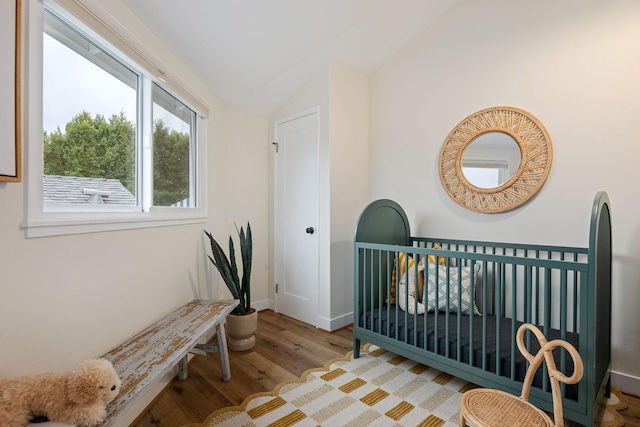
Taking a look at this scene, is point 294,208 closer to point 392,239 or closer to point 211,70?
point 392,239

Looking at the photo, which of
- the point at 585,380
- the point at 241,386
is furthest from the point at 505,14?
the point at 241,386

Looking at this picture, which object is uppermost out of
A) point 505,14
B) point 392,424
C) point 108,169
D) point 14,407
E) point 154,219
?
point 505,14

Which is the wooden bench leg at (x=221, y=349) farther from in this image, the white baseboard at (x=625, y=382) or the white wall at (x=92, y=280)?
the white baseboard at (x=625, y=382)

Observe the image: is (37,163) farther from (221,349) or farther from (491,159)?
(491,159)

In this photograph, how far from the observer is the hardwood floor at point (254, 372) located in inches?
65.4

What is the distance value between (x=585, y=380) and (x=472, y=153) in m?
1.71

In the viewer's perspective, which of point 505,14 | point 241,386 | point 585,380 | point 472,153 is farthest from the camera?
point 472,153

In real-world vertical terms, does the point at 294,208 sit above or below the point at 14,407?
above

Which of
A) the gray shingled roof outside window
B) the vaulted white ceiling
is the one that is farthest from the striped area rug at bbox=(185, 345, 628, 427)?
the vaulted white ceiling

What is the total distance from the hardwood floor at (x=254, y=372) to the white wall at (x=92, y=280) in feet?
1.59

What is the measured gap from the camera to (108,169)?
5.19 feet

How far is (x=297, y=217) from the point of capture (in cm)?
313

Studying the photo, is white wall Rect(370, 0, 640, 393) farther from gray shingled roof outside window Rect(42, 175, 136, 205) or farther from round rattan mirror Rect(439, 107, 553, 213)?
gray shingled roof outside window Rect(42, 175, 136, 205)

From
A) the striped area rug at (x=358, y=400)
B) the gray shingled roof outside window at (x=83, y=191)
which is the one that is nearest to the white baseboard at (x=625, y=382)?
the striped area rug at (x=358, y=400)
